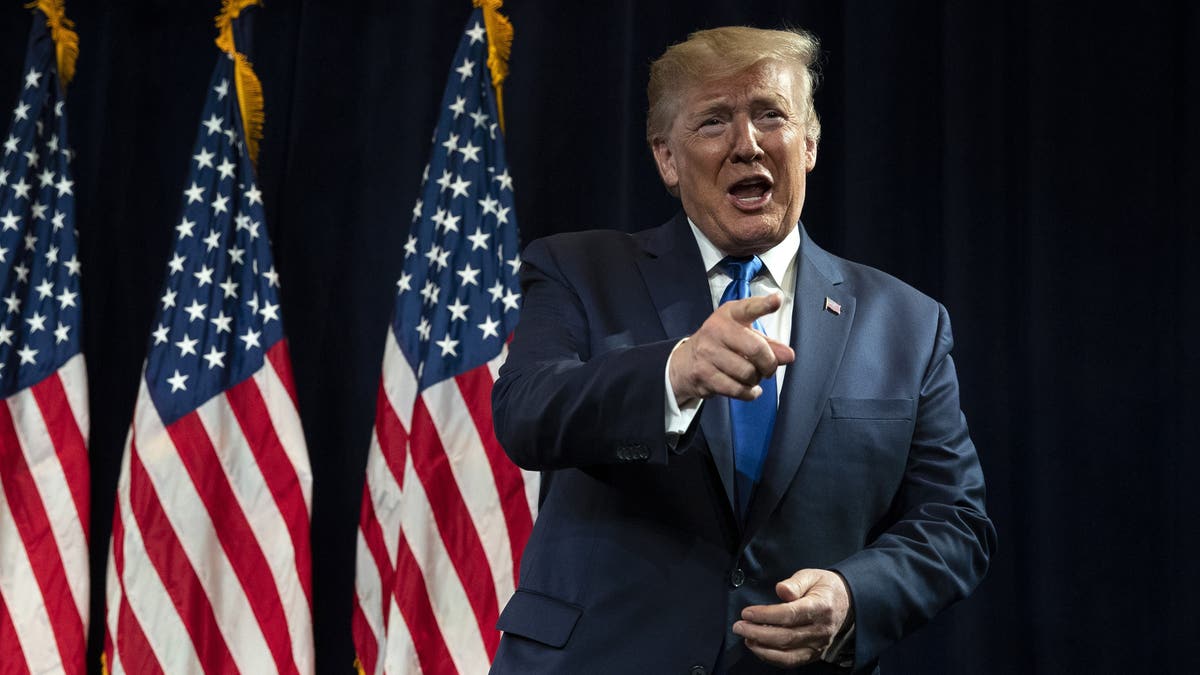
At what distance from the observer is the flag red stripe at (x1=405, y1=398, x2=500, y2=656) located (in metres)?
3.19

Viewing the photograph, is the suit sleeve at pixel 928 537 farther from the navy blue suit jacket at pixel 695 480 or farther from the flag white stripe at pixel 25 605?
the flag white stripe at pixel 25 605

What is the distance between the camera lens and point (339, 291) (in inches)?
148

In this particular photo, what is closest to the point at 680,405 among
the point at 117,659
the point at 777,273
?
the point at 777,273

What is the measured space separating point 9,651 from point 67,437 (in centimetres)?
57

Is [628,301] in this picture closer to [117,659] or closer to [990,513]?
[990,513]

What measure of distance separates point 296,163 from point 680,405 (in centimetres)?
275

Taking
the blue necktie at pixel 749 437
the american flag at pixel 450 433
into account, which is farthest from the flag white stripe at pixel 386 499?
the blue necktie at pixel 749 437

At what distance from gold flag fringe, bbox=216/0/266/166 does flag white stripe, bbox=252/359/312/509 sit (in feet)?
2.05

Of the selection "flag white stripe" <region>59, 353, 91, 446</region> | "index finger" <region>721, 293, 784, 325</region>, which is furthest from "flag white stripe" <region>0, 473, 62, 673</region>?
"index finger" <region>721, 293, 784, 325</region>

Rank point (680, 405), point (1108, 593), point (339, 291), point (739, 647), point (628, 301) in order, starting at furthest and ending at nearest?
point (339, 291) → point (1108, 593) → point (628, 301) → point (739, 647) → point (680, 405)

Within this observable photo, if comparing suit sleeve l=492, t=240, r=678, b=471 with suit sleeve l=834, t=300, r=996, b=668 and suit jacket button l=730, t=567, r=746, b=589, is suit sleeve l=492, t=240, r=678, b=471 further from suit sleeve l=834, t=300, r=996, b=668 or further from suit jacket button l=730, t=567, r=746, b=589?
suit sleeve l=834, t=300, r=996, b=668

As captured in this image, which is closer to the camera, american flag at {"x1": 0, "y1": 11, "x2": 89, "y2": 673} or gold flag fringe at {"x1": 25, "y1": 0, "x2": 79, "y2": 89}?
american flag at {"x1": 0, "y1": 11, "x2": 89, "y2": 673}

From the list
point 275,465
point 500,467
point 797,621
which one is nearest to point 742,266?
point 797,621

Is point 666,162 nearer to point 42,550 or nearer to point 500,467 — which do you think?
point 500,467
